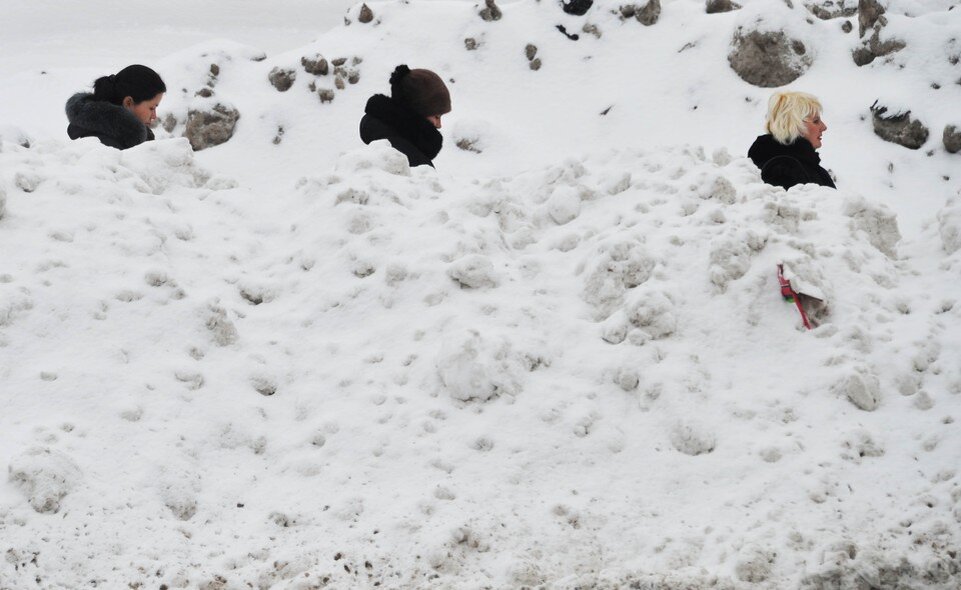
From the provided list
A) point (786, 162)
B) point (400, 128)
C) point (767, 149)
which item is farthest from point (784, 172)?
point (400, 128)

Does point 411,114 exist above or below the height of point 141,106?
below

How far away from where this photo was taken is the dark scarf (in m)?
5.60

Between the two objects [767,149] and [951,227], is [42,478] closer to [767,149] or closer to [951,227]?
[951,227]

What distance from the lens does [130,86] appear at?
18.0 feet

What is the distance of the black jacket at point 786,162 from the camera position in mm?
5262

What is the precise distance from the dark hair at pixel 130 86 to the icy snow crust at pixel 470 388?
749 mm

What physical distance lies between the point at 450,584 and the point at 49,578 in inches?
46.5

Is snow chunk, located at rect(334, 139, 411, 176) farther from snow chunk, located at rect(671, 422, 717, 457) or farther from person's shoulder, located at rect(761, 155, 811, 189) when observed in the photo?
snow chunk, located at rect(671, 422, 717, 457)

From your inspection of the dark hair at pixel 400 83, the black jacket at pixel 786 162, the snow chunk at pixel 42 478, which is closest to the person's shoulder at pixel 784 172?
the black jacket at pixel 786 162

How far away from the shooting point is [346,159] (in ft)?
16.8

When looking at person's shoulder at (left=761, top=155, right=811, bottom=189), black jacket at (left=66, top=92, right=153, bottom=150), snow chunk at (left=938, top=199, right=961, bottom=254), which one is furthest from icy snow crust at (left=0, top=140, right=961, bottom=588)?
black jacket at (left=66, top=92, right=153, bottom=150)

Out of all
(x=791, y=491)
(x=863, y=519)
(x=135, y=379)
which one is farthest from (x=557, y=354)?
(x=135, y=379)

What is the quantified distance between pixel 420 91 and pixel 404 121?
241 millimetres

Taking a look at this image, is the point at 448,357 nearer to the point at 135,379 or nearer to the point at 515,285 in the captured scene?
the point at 515,285
